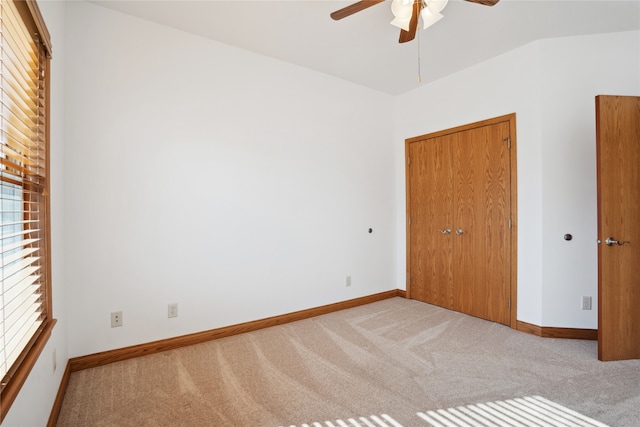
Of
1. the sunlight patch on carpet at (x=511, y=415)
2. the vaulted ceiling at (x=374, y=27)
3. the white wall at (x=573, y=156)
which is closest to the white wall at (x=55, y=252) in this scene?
the vaulted ceiling at (x=374, y=27)

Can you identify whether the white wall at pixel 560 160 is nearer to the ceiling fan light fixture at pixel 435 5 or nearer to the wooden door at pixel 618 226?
the wooden door at pixel 618 226

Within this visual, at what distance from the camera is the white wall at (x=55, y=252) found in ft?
4.65

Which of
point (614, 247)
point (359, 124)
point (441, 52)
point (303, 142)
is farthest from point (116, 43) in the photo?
point (614, 247)

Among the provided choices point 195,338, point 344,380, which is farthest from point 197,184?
point 344,380

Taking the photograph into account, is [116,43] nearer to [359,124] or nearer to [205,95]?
[205,95]

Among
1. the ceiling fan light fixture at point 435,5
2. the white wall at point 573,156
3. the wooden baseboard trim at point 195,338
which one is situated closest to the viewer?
the ceiling fan light fixture at point 435,5

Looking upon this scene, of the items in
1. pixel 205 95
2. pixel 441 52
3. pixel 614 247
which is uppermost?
pixel 441 52

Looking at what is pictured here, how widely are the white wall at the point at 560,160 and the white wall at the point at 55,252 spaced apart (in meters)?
3.54

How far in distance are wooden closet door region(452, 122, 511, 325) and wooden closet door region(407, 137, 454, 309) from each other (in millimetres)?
109

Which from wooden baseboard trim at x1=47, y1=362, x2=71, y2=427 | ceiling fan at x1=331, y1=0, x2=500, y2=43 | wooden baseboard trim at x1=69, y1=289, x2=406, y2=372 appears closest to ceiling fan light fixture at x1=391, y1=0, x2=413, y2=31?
ceiling fan at x1=331, y1=0, x2=500, y2=43

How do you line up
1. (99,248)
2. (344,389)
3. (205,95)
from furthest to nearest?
(205,95), (99,248), (344,389)

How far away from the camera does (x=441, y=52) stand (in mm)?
3002

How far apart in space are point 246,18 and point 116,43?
996 millimetres

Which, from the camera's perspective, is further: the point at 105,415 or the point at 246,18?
the point at 246,18
